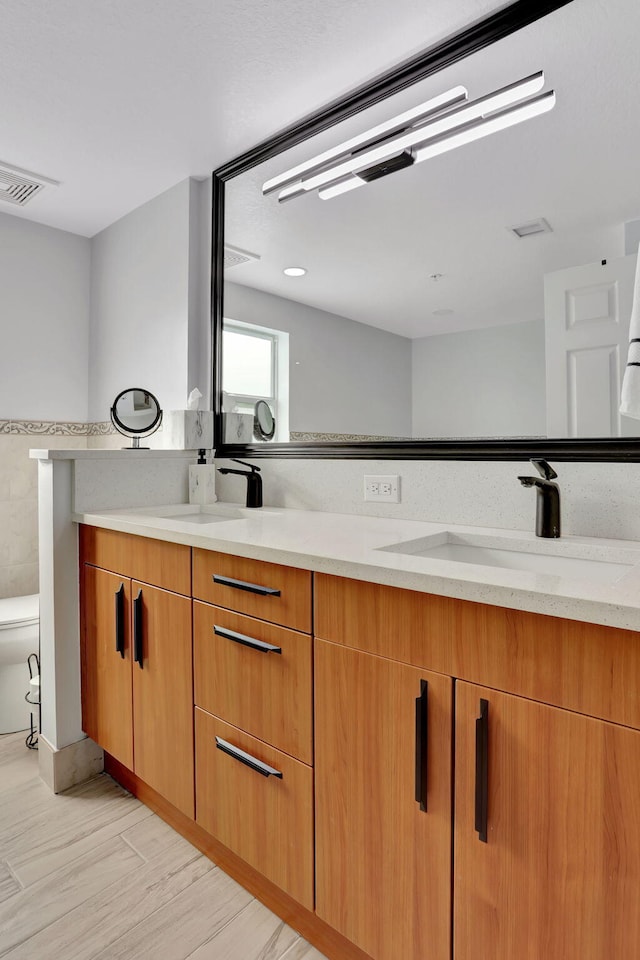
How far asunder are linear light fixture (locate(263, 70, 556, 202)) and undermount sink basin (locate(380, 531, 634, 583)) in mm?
1097

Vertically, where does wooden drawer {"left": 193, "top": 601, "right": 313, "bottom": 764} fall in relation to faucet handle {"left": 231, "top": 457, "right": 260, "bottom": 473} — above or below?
below

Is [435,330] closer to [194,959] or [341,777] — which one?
[341,777]

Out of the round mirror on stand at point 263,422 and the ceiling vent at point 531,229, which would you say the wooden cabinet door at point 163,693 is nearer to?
the round mirror on stand at point 263,422

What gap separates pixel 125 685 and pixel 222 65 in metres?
2.01

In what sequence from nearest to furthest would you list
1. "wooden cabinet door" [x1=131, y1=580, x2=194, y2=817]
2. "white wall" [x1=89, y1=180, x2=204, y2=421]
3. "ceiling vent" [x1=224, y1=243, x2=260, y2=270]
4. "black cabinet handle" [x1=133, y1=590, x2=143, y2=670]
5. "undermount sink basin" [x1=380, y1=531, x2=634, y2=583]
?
"undermount sink basin" [x1=380, y1=531, x2=634, y2=583] < "wooden cabinet door" [x1=131, y1=580, x2=194, y2=817] < "black cabinet handle" [x1=133, y1=590, x2=143, y2=670] < "ceiling vent" [x1=224, y1=243, x2=260, y2=270] < "white wall" [x1=89, y1=180, x2=204, y2=421]

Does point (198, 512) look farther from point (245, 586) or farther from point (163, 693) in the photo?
point (245, 586)

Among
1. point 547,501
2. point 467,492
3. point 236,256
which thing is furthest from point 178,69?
point 547,501

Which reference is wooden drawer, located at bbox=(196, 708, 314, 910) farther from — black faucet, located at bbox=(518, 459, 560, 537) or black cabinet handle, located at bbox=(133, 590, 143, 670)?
black faucet, located at bbox=(518, 459, 560, 537)

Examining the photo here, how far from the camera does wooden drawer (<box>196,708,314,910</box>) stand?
4.05ft

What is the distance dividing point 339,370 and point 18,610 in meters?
1.78

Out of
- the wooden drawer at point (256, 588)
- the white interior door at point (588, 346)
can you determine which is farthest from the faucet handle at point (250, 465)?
the white interior door at point (588, 346)

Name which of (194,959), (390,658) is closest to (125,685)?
(194,959)

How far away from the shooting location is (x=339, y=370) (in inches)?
76.2

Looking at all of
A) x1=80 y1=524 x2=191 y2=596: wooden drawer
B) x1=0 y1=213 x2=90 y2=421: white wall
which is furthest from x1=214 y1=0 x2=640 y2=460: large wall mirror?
x1=0 y1=213 x2=90 y2=421: white wall
